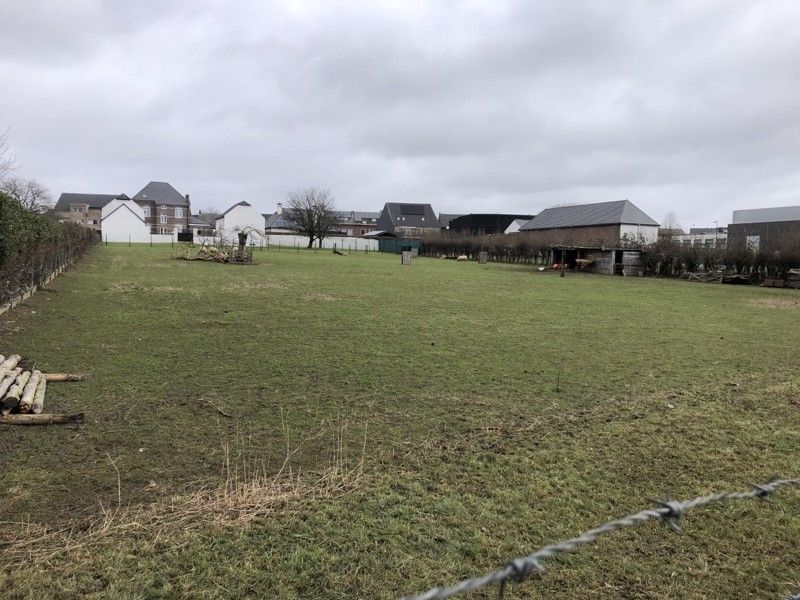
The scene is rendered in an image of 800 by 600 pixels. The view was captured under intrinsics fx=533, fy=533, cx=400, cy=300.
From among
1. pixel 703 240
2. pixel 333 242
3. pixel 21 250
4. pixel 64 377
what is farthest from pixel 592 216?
pixel 64 377

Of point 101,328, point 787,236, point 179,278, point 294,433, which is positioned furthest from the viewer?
point 787,236

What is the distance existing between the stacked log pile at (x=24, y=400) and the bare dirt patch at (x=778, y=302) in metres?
20.1

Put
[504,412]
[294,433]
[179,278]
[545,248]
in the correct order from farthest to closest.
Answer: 1. [545,248]
2. [179,278]
3. [504,412]
4. [294,433]

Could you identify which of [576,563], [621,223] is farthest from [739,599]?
[621,223]

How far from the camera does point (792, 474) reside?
4.24m

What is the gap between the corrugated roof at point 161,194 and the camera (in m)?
96.8

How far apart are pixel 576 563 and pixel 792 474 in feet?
7.92

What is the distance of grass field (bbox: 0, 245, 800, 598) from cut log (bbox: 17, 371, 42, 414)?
9.7 inches

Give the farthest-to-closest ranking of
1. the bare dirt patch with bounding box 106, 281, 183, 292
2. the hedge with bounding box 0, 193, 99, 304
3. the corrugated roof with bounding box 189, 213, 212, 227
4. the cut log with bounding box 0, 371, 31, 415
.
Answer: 1. the corrugated roof with bounding box 189, 213, 212, 227
2. the bare dirt patch with bounding box 106, 281, 183, 292
3. the hedge with bounding box 0, 193, 99, 304
4. the cut log with bounding box 0, 371, 31, 415

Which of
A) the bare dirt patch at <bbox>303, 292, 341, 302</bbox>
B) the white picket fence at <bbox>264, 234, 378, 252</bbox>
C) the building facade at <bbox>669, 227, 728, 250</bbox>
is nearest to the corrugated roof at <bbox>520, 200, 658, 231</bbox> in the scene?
the building facade at <bbox>669, 227, 728, 250</bbox>

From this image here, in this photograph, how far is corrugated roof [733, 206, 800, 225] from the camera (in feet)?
171

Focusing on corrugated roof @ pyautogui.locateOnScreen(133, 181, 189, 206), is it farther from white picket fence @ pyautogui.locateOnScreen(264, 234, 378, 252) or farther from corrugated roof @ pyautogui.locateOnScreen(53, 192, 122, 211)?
white picket fence @ pyautogui.locateOnScreen(264, 234, 378, 252)

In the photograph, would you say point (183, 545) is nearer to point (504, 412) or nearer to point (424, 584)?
point (424, 584)

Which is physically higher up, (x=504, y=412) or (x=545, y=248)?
(x=545, y=248)
